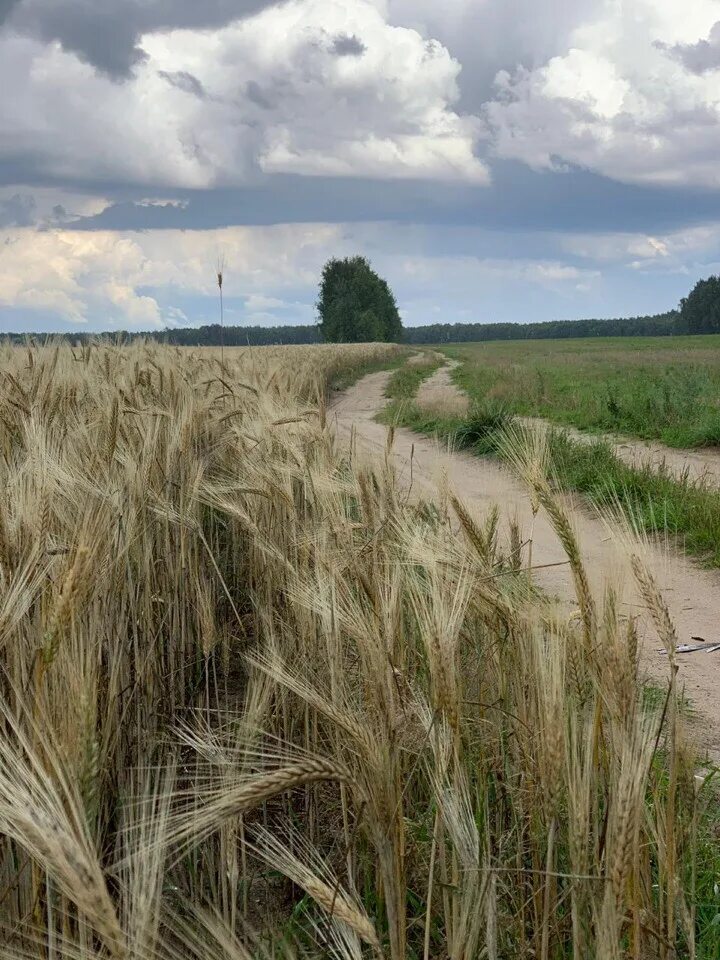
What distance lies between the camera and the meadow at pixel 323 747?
4.92ft

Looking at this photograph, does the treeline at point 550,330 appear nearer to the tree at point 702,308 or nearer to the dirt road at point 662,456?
the tree at point 702,308

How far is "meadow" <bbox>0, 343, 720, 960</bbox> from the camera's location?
150cm

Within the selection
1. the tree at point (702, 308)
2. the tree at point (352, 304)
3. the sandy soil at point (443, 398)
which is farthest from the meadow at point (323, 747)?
the tree at point (702, 308)

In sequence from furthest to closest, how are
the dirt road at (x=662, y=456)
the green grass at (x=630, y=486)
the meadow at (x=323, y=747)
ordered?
the dirt road at (x=662, y=456), the green grass at (x=630, y=486), the meadow at (x=323, y=747)

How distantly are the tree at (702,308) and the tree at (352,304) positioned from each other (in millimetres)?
34965

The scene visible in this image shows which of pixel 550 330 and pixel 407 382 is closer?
pixel 407 382

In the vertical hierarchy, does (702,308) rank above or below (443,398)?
above

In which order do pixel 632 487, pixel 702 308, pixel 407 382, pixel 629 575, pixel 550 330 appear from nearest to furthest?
1. pixel 629 575
2. pixel 632 487
3. pixel 407 382
4. pixel 702 308
5. pixel 550 330

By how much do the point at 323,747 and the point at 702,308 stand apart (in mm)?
96897

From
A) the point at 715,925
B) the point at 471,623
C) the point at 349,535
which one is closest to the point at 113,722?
the point at 349,535

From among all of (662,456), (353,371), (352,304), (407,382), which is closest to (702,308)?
(352,304)

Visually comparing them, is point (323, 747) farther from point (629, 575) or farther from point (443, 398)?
point (443, 398)

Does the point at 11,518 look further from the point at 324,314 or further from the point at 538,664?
the point at 324,314

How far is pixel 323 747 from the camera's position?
2.67 metres
